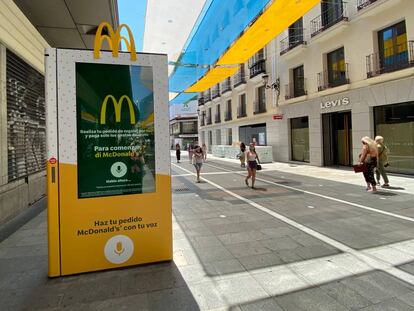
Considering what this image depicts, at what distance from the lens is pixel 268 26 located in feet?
35.8

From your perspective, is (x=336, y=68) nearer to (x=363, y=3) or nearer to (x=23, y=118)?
(x=363, y=3)

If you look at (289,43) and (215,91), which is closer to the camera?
(289,43)

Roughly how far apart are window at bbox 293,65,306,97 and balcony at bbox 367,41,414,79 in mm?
5284

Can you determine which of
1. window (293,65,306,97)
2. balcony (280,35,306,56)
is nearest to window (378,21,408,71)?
balcony (280,35,306,56)

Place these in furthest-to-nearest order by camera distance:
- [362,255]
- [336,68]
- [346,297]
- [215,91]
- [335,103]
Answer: [215,91], [336,68], [335,103], [362,255], [346,297]

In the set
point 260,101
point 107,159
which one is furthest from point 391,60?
point 107,159

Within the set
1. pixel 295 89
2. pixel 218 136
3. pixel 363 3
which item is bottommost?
pixel 218 136

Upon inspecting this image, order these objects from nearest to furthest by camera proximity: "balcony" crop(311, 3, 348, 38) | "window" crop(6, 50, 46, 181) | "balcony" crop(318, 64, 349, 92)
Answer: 1. "window" crop(6, 50, 46, 181)
2. "balcony" crop(311, 3, 348, 38)
3. "balcony" crop(318, 64, 349, 92)

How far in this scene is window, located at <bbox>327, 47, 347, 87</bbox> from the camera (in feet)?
50.1

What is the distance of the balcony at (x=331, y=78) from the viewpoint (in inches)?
599

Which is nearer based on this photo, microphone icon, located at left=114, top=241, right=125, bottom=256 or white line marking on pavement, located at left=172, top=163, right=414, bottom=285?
white line marking on pavement, located at left=172, top=163, right=414, bottom=285

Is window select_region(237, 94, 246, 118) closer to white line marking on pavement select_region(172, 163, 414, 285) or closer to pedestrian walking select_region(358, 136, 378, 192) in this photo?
pedestrian walking select_region(358, 136, 378, 192)

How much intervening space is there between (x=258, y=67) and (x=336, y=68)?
25.8 feet

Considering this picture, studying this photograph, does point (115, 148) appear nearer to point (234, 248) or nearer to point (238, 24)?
point (234, 248)
